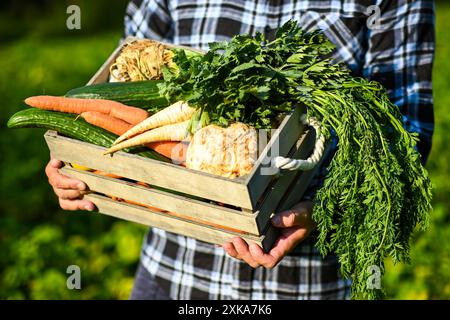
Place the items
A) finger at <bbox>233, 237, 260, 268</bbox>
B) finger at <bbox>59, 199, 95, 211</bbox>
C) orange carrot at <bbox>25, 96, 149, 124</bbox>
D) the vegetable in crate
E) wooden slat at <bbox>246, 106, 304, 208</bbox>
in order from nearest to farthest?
wooden slat at <bbox>246, 106, 304, 208</bbox> < finger at <bbox>233, 237, 260, 268</bbox> < orange carrot at <bbox>25, 96, 149, 124</bbox> < the vegetable in crate < finger at <bbox>59, 199, 95, 211</bbox>

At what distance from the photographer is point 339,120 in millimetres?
2414

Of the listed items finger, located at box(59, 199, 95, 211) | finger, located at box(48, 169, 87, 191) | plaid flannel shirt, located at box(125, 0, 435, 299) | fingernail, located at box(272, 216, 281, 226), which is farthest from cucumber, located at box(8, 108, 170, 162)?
plaid flannel shirt, located at box(125, 0, 435, 299)

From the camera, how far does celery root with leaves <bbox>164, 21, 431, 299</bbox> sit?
7.88 feet

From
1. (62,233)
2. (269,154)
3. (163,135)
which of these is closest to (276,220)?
(269,154)

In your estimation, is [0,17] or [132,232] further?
[0,17]

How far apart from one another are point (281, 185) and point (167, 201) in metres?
0.48

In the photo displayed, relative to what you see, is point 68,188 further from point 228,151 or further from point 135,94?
point 228,151

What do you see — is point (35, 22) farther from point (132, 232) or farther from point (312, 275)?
point (312, 275)

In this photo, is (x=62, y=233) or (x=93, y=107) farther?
(x=62, y=233)

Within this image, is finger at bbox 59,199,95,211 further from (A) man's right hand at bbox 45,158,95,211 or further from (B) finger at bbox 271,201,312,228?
(B) finger at bbox 271,201,312,228

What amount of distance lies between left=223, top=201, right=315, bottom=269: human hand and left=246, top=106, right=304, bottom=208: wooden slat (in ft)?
0.85

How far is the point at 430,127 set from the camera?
307 centimetres
